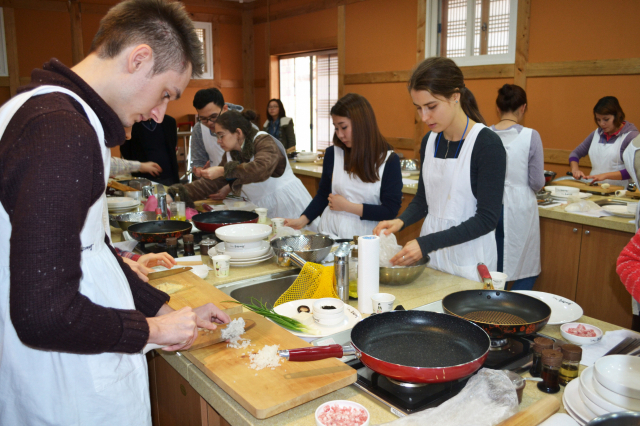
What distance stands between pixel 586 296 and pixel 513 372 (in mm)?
2765

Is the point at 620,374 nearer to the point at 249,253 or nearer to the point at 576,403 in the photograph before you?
the point at 576,403

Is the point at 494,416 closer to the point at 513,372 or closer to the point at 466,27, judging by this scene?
the point at 513,372

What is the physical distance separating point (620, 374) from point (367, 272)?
0.77 meters

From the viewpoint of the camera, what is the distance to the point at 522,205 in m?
3.53

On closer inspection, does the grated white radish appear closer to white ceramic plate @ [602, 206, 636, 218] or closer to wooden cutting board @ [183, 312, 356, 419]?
wooden cutting board @ [183, 312, 356, 419]

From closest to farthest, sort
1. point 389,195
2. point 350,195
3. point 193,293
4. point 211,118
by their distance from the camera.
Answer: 1. point 193,293
2. point 389,195
3. point 350,195
4. point 211,118

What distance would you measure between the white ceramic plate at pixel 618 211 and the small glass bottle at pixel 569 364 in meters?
2.54

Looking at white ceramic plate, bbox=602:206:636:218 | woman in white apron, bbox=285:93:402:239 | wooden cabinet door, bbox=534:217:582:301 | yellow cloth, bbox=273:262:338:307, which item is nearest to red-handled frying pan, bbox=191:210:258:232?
woman in white apron, bbox=285:93:402:239

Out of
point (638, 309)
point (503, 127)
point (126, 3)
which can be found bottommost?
point (638, 309)

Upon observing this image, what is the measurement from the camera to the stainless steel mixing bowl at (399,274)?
1.85 meters

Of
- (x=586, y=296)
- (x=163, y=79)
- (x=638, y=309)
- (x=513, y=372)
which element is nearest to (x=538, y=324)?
(x=513, y=372)

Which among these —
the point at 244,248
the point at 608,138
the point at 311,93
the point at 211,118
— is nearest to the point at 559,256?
the point at 608,138

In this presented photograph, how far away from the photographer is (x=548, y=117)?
571 centimetres

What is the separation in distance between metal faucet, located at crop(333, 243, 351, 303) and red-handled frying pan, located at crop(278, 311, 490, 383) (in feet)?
1.13
